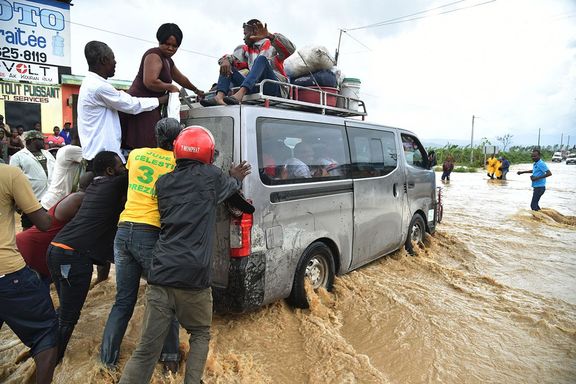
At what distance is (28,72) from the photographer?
13500 mm

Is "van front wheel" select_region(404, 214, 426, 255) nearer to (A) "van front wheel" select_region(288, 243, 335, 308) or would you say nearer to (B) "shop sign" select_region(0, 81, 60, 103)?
(A) "van front wheel" select_region(288, 243, 335, 308)

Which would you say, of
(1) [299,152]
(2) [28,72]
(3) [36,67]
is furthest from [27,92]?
(1) [299,152]

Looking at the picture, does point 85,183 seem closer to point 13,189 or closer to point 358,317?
point 13,189

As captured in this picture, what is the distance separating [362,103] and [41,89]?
12.6m

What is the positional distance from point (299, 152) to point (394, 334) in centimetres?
192

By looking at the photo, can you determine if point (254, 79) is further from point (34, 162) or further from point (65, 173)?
point (34, 162)

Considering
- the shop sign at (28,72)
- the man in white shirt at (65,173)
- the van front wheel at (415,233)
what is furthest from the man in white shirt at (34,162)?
the shop sign at (28,72)

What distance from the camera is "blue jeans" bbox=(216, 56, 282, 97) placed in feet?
13.0

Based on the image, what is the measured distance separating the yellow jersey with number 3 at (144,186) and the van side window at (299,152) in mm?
894

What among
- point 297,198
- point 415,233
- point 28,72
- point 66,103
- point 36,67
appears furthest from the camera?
point 66,103

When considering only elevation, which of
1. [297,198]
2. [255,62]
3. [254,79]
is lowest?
[297,198]

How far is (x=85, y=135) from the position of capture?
315cm

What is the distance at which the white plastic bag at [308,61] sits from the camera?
491 centimetres

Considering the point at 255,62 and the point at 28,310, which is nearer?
the point at 28,310
